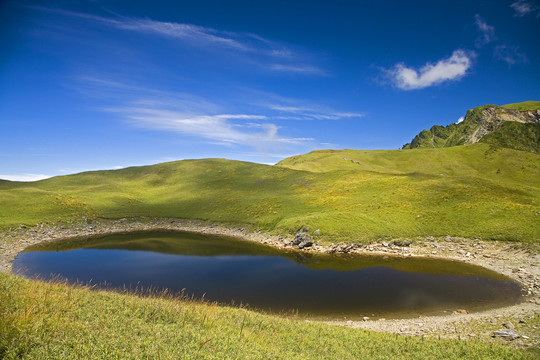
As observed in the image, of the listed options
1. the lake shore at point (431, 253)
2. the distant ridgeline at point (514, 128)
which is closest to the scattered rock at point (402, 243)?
the lake shore at point (431, 253)

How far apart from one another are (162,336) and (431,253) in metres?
44.4

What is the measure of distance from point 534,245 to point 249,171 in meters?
91.6

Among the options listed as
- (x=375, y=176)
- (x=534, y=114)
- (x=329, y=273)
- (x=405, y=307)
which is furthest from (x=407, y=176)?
(x=534, y=114)

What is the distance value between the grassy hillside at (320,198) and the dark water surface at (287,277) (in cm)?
1068

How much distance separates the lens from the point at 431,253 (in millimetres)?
42688

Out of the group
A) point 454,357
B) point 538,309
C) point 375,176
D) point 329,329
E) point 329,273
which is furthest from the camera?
point 375,176

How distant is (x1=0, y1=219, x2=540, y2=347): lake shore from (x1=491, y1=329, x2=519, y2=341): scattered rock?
0.29 m

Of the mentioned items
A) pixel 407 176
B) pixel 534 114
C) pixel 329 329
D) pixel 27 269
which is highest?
pixel 534 114

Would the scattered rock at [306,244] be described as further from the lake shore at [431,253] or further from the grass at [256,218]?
the grass at [256,218]

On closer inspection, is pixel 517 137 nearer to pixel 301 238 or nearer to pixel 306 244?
pixel 301 238

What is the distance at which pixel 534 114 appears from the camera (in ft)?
600

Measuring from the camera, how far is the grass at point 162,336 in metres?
8.31

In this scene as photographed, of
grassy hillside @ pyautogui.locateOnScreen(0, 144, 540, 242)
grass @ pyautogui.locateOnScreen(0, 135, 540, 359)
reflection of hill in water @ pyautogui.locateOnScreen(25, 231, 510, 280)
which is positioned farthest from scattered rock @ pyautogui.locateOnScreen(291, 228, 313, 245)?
grassy hillside @ pyautogui.locateOnScreen(0, 144, 540, 242)

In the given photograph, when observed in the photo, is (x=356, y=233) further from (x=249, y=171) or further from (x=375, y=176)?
(x=249, y=171)
